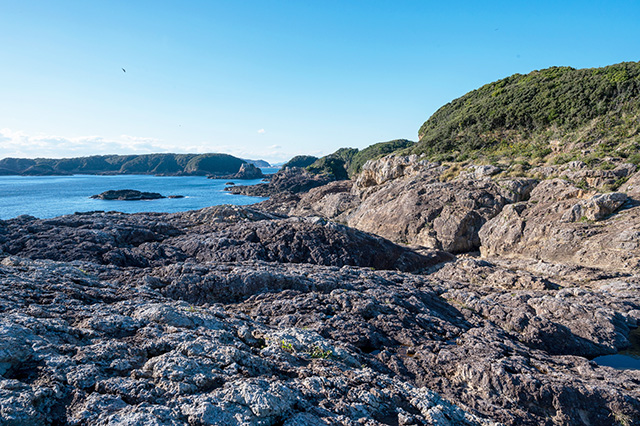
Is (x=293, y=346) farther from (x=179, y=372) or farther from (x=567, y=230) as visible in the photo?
(x=567, y=230)

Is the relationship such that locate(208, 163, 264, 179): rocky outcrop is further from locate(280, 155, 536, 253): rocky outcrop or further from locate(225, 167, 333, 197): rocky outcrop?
locate(280, 155, 536, 253): rocky outcrop

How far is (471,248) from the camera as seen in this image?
84.8ft

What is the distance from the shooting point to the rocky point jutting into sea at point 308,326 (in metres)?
4.67

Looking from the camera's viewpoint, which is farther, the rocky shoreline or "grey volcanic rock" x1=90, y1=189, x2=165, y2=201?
"grey volcanic rock" x1=90, y1=189, x2=165, y2=201

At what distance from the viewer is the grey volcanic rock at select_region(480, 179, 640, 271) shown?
668 inches

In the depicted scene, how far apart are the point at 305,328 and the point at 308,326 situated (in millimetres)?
143

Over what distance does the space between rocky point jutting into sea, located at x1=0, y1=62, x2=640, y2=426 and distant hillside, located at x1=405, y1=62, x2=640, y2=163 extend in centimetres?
1184

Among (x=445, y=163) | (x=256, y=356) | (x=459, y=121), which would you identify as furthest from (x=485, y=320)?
(x=459, y=121)

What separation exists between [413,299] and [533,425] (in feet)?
15.4

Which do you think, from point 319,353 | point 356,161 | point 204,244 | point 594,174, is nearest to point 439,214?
point 594,174

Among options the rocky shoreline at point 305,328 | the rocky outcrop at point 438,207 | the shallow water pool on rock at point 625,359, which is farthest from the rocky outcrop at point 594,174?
the shallow water pool on rock at point 625,359

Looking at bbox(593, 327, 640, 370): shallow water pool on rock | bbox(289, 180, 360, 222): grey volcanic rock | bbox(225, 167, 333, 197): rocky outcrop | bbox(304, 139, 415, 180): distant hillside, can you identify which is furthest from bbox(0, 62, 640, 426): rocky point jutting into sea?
bbox(304, 139, 415, 180): distant hillside

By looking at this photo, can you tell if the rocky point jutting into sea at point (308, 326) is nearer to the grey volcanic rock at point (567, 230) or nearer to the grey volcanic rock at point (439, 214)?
the grey volcanic rock at point (567, 230)

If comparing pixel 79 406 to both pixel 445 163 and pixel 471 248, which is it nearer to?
pixel 471 248
